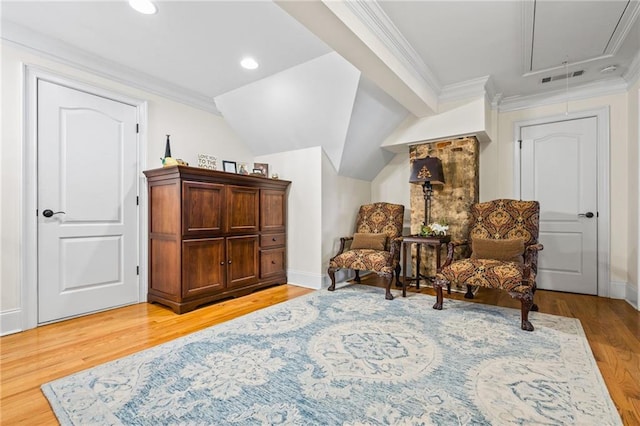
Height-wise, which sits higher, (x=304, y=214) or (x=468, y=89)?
(x=468, y=89)

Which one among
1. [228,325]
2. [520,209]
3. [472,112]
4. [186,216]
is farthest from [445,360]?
[472,112]

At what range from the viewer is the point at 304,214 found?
13.3 feet

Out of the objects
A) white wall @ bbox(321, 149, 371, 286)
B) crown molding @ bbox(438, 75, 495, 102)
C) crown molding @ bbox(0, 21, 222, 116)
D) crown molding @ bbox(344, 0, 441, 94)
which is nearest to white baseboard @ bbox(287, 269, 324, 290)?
white wall @ bbox(321, 149, 371, 286)

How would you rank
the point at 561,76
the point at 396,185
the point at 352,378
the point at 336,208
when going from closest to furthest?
the point at 352,378 < the point at 561,76 < the point at 336,208 < the point at 396,185

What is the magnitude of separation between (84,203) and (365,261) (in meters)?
2.92

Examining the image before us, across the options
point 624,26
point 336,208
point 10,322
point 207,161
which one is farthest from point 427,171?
point 10,322

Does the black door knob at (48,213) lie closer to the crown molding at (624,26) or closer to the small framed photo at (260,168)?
the small framed photo at (260,168)

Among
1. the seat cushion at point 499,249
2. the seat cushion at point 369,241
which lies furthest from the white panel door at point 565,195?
the seat cushion at point 369,241

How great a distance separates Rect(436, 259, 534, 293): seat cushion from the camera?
8.02 ft

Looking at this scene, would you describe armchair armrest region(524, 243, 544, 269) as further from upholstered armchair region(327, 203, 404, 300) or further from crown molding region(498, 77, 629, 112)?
crown molding region(498, 77, 629, 112)

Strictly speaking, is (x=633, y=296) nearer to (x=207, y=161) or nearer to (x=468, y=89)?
(x=468, y=89)

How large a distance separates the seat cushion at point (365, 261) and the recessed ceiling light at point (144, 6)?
2.91m

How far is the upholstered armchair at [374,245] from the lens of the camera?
341 centimetres

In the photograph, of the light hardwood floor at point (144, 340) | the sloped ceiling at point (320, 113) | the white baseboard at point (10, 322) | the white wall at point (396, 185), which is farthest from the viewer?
the white wall at point (396, 185)
